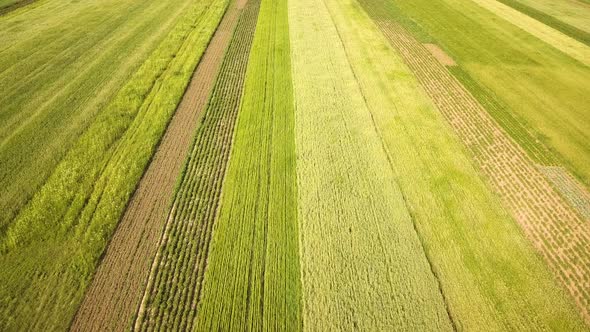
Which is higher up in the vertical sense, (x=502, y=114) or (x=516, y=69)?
(x=516, y=69)

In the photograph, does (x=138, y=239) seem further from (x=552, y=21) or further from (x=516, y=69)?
(x=552, y=21)

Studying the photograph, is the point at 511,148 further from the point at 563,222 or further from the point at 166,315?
the point at 166,315

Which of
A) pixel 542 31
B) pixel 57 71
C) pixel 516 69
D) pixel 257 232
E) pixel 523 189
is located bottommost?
pixel 523 189

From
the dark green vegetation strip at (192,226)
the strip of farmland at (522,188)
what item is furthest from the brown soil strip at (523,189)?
the dark green vegetation strip at (192,226)

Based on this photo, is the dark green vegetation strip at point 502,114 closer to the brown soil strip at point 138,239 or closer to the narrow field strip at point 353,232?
A: the narrow field strip at point 353,232

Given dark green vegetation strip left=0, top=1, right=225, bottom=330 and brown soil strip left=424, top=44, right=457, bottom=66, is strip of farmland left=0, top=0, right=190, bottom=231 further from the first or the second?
brown soil strip left=424, top=44, right=457, bottom=66

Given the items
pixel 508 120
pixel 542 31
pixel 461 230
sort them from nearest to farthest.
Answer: pixel 461 230
pixel 508 120
pixel 542 31

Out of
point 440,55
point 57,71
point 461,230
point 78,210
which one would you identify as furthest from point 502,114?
point 57,71

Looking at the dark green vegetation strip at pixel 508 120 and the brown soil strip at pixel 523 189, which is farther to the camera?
the dark green vegetation strip at pixel 508 120
